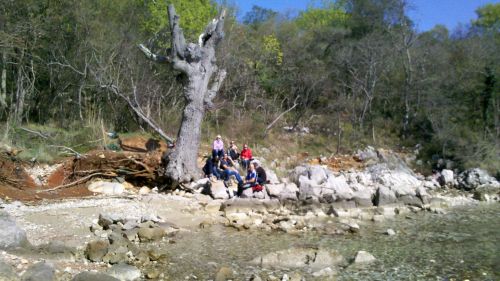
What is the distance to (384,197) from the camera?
17.2 metres

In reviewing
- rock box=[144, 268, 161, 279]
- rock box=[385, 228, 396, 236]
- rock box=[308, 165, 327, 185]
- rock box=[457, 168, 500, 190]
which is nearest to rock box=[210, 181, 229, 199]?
rock box=[308, 165, 327, 185]

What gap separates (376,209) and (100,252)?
9609 millimetres

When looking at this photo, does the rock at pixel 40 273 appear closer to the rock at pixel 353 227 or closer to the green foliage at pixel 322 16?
the rock at pixel 353 227

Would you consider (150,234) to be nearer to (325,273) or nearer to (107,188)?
(325,273)

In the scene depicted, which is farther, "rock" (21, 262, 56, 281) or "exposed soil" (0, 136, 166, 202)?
"exposed soil" (0, 136, 166, 202)

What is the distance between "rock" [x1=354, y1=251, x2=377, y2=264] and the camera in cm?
1022

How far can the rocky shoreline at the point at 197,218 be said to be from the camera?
9289mm

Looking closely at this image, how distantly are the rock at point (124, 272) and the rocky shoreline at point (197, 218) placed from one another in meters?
0.02

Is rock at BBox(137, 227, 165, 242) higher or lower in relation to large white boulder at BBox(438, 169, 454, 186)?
lower

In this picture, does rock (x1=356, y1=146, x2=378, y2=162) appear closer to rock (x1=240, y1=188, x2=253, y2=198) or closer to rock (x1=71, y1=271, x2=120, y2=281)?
rock (x1=240, y1=188, x2=253, y2=198)

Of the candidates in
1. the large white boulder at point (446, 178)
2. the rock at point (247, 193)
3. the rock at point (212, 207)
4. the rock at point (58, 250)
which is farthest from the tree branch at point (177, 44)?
the large white boulder at point (446, 178)

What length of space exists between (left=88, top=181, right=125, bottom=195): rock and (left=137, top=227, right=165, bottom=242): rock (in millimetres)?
5018

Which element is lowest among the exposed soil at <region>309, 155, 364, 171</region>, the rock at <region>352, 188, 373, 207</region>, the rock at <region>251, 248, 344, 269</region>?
the rock at <region>251, 248, 344, 269</region>

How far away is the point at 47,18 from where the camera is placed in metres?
22.2
